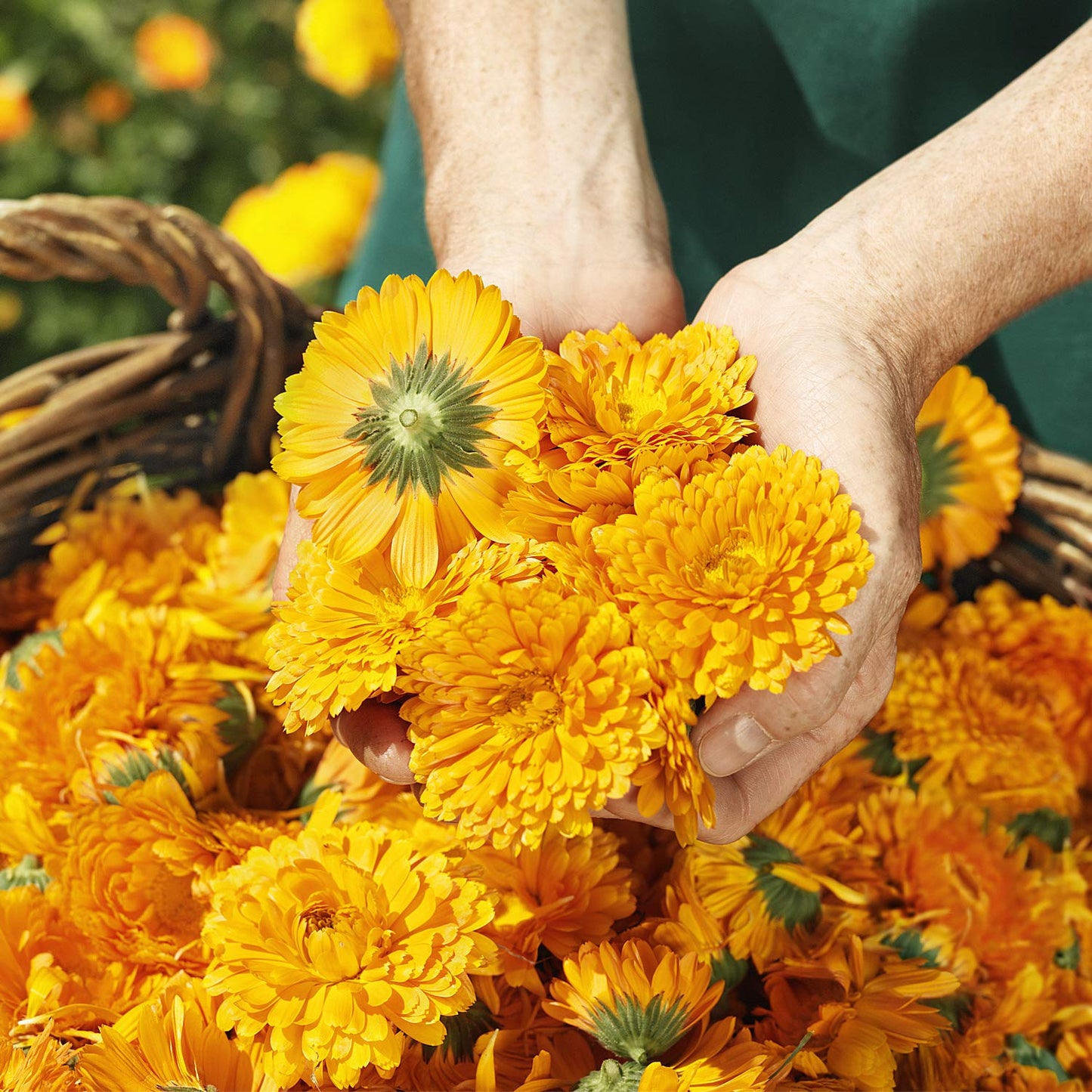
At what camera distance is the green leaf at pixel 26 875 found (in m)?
0.79

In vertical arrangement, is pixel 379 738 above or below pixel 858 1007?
above

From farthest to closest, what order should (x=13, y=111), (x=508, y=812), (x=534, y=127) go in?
(x=13, y=111) < (x=534, y=127) < (x=508, y=812)

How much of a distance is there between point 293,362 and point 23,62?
1.39 metres

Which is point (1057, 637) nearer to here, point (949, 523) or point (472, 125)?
point (949, 523)

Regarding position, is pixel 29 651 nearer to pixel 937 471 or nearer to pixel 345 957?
pixel 345 957

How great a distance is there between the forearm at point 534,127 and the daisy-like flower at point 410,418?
11.3 inches

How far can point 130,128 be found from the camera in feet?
6.85

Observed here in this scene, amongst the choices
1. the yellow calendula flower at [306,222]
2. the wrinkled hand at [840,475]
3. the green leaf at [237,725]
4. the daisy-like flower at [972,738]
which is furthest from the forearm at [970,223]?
the yellow calendula flower at [306,222]

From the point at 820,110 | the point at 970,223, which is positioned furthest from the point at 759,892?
the point at 820,110

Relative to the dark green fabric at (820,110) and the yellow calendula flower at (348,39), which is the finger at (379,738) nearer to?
the dark green fabric at (820,110)

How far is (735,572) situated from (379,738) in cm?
23

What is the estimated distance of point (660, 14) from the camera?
1236 millimetres

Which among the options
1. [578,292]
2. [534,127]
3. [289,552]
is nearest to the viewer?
[289,552]

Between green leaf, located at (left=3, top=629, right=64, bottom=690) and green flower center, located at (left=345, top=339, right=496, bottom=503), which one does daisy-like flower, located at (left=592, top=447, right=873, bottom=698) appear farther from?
green leaf, located at (left=3, top=629, right=64, bottom=690)
